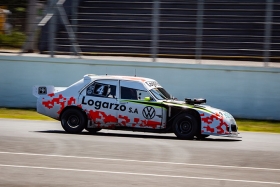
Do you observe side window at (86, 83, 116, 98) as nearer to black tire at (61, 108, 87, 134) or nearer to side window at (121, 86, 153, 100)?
side window at (121, 86, 153, 100)

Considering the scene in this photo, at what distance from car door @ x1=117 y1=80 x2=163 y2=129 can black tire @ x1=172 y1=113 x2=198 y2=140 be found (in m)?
0.37

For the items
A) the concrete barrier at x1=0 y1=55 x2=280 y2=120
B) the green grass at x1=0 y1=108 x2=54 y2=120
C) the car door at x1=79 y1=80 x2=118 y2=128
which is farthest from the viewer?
the concrete barrier at x1=0 y1=55 x2=280 y2=120

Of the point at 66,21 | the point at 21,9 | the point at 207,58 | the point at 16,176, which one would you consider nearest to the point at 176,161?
the point at 16,176

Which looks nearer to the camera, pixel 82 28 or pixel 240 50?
pixel 240 50

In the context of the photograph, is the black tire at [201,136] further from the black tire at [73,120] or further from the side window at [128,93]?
the black tire at [73,120]

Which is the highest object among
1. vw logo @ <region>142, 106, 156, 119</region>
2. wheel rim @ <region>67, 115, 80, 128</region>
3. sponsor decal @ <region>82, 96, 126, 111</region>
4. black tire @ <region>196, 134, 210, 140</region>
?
sponsor decal @ <region>82, 96, 126, 111</region>

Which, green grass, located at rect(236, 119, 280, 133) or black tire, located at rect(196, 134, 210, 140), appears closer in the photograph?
black tire, located at rect(196, 134, 210, 140)

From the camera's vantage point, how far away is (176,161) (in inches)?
394

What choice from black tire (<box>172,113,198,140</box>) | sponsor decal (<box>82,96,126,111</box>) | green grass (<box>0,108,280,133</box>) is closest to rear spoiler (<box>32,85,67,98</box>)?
sponsor decal (<box>82,96,126,111</box>)

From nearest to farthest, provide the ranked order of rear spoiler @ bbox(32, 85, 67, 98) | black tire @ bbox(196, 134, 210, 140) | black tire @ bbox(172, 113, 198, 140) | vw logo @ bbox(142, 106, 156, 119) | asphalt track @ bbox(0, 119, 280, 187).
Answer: asphalt track @ bbox(0, 119, 280, 187) < black tire @ bbox(172, 113, 198, 140) < vw logo @ bbox(142, 106, 156, 119) < black tire @ bbox(196, 134, 210, 140) < rear spoiler @ bbox(32, 85, 67, 98)

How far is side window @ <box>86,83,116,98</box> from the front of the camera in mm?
13734

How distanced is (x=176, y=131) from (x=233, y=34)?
7.38 meters

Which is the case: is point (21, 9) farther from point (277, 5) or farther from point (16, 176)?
point (16, 176)

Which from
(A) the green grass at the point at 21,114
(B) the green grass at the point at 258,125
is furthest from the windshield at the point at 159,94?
(A) the green grass at the point at 21,114
